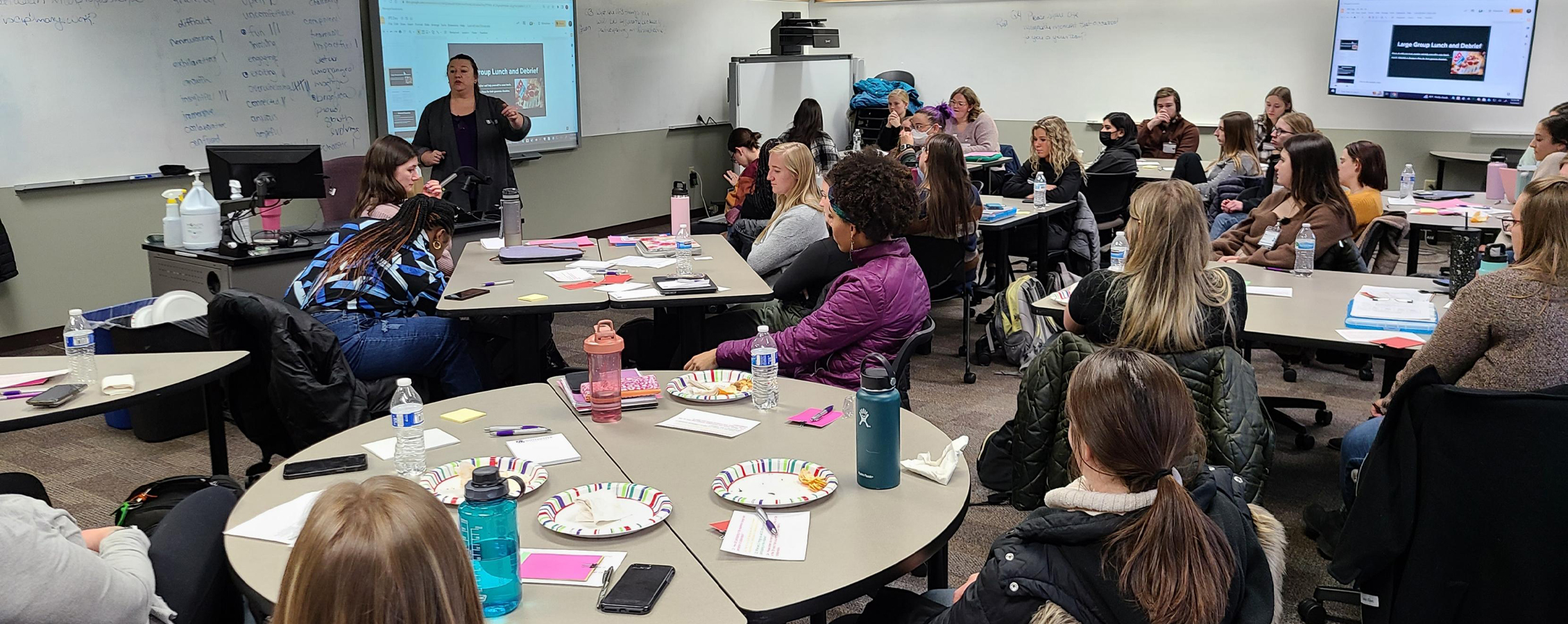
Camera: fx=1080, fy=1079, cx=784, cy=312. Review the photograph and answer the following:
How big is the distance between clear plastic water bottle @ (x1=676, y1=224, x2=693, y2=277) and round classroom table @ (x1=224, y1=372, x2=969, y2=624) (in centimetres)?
147

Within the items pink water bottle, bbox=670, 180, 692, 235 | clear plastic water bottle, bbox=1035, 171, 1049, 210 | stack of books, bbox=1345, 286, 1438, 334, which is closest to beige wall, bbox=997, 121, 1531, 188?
clear plastic water bottle, bbox=1035, 171, 1049, 210

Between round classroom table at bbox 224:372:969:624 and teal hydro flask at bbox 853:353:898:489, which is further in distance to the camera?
teal hydro flask at bbox 853:353:898:489

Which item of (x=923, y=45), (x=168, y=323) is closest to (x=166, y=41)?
(x=168, y=323)

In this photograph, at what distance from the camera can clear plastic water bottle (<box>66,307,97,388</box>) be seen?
275 centimetres

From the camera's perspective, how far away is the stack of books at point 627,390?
2.46 meters

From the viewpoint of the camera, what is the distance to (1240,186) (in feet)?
21.7

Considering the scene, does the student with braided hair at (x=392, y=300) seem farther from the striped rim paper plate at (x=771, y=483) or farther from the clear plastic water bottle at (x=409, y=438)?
the striped rim paper plate at (x=771, y=483)

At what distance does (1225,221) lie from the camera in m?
6.23

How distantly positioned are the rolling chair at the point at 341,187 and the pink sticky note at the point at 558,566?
5.00 m

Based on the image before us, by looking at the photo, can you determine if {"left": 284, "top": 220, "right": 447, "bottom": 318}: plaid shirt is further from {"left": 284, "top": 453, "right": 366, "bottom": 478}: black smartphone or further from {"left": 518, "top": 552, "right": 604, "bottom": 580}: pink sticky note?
{"left": 518, "top": 552, "right": 604, "bottom": 580}: pink sticky note

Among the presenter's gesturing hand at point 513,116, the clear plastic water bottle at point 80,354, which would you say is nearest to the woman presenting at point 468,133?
the presenter's gesturing hand at point 513,116

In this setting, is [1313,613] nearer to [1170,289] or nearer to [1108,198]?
[1170,289]

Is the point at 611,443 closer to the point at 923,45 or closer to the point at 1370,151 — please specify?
the point at 1370,151

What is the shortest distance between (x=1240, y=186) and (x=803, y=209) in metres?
3.53
